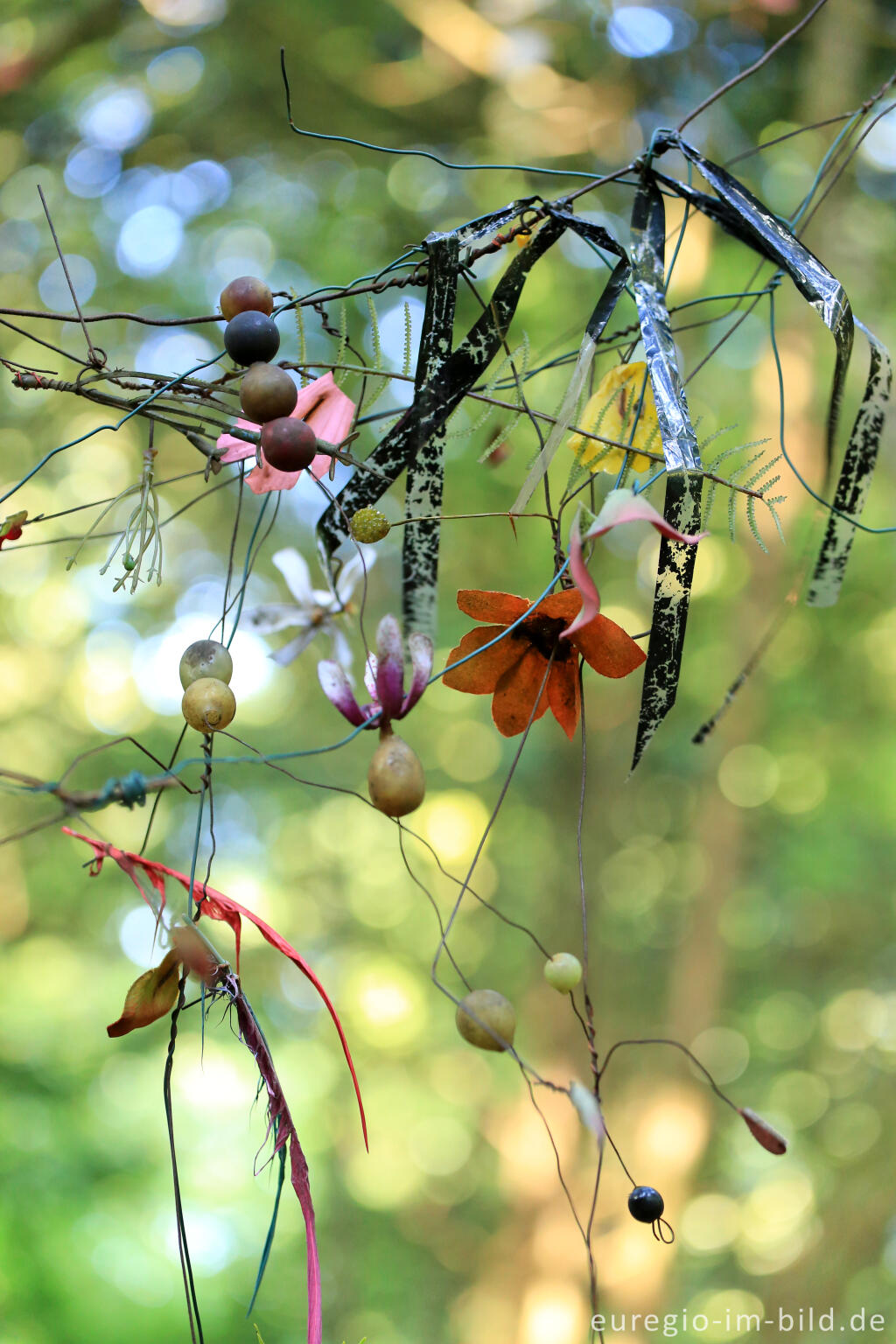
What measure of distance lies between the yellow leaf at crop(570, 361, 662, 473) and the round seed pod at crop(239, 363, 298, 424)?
0.42 ft

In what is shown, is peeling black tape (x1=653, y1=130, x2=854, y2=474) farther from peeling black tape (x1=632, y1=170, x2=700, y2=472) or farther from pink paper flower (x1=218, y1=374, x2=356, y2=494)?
pink paper flower (x1=218, y1=374, x2=356, y2=494)

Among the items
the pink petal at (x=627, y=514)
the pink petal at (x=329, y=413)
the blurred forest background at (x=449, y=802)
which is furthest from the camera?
the blurred forest background at (x=449, y=802)

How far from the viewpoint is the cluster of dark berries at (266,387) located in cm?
22

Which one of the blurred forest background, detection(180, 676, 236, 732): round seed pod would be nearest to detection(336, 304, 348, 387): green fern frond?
detection(180, 676, 236, 732): round seed pod

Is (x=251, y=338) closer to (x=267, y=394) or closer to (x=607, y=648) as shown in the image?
(x=267, y=394)

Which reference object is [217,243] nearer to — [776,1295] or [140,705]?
[140,705]

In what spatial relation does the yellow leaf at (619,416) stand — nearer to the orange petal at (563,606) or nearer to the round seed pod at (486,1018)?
the orange petal at (563,606)

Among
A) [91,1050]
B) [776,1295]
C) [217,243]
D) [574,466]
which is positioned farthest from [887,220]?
[91,1050]

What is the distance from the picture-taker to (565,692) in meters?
0.29

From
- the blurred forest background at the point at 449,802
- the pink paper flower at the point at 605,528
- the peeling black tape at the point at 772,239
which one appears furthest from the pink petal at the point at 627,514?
the blurred forest background at the point at 449,802

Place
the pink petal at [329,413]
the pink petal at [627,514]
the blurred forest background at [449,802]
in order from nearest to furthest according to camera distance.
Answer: the pink petal at [627,514] < the pink petal at [329,413] < the blurred forest background at [449,802]

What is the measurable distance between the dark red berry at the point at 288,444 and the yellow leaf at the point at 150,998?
0.13 metres

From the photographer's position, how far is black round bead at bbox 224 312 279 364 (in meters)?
0.23

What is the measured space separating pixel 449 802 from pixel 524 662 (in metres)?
2.07
